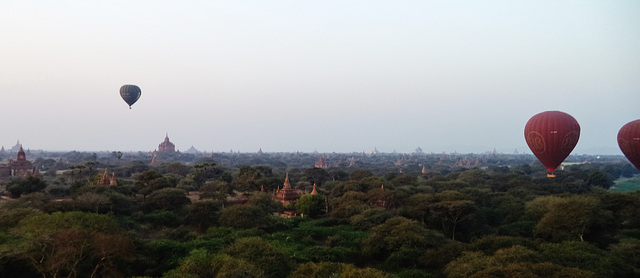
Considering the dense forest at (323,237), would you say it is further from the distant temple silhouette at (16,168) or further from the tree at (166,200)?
the distant temple silhouette at (16,168)

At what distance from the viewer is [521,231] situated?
104ft

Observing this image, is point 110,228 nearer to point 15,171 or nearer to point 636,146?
point 636,146

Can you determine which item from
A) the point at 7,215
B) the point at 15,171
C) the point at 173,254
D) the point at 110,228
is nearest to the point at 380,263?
the point at 173,254

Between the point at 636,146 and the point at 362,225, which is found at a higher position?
the point at 636,146

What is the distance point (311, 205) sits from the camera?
39.5m

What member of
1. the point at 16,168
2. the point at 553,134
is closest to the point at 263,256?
the point at 553,134

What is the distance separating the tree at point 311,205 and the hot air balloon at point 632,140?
2913 centimetres

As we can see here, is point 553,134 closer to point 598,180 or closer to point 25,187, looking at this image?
point 598,180

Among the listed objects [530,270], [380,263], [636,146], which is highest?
[636,146]

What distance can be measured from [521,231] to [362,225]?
1222cm

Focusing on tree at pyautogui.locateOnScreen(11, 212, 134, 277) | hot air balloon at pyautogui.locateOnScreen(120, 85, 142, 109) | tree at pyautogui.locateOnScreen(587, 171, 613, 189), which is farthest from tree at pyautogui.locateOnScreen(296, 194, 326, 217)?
tree at pyautogui.locateOnScreen(587, 171, 613, 189)

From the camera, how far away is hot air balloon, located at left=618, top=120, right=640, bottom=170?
121 ft

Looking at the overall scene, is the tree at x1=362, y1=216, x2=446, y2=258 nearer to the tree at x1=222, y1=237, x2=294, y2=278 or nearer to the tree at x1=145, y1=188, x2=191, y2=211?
the tree at x1=222, y1=237, x2=294, y2=278

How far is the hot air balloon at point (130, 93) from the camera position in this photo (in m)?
56.9
